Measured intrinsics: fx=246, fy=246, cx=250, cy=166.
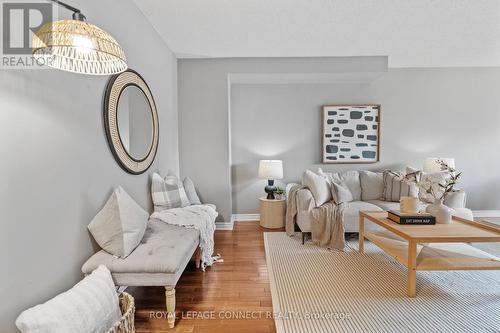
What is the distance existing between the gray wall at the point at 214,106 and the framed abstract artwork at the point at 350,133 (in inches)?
27.9

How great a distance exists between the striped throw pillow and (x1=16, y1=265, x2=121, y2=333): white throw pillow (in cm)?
361

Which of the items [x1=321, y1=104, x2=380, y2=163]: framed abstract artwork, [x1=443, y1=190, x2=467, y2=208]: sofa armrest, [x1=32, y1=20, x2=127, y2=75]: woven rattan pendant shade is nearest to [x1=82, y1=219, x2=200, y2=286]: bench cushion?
[x1=32, y1=20, x2=127, y2=75]: woven rattan pendant shade

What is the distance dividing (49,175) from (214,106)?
270cm

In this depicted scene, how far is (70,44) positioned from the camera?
1.19 m

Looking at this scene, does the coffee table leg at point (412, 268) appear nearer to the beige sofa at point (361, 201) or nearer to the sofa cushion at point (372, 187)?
the beige sofa at point (361, 201)

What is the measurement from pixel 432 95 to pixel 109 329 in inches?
211

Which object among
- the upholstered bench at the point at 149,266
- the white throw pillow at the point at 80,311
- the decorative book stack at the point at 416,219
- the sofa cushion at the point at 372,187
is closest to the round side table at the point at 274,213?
the sofa cushion at the point at 372,187

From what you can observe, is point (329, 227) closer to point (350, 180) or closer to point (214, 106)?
Answer: point (350, 180)

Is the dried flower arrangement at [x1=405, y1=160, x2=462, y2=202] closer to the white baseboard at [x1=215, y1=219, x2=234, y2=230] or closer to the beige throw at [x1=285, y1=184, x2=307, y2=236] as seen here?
the beige throw at [x1=285, y1=184, x2=307, y2=236]

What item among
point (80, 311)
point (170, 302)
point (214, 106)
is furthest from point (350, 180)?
point (80, 311)

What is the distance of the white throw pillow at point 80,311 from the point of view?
110 cm

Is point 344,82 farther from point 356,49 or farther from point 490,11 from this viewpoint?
point 490,11

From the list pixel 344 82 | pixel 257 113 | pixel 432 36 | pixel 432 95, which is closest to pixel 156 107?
pixel 257 113

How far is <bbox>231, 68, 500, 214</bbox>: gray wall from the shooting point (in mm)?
4273
